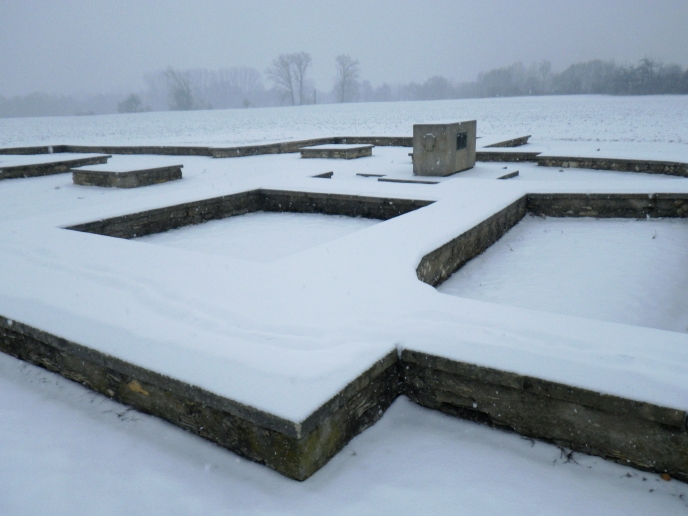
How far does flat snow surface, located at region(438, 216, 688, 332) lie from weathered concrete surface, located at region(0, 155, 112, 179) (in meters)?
11.1

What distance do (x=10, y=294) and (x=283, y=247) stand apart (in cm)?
278

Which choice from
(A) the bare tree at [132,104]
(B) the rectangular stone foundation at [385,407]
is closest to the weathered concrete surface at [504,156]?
(B) the rectangular stone foundation at [385,407]

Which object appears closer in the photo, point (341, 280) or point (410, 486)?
point (410, 486)

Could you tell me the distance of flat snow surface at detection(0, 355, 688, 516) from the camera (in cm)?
212

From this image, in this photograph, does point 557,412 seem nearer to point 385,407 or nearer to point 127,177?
point 385,407

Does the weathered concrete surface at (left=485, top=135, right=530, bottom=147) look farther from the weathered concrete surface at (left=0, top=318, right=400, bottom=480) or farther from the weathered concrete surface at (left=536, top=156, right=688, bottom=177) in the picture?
the weathered concrete surface at (left=0, top=318, right=400, bottom=480)

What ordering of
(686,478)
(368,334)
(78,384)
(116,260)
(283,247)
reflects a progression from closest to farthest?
(686,478) < (368,334) < (78,384) < (116,260) < (283,247)

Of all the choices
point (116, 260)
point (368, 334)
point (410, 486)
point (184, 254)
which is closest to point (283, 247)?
point (184, 254)

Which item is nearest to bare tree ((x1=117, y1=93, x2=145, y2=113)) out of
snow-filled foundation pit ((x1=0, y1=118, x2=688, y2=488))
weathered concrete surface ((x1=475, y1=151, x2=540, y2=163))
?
weathered concrete surface ((x1=475, y1=151, x2=540, y2=163))

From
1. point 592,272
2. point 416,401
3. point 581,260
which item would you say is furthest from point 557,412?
point 581,260

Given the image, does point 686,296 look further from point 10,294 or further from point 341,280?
point 10,294

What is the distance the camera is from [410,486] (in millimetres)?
2236

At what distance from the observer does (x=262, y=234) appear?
647cm

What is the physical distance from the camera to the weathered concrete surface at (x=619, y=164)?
32.6ft
